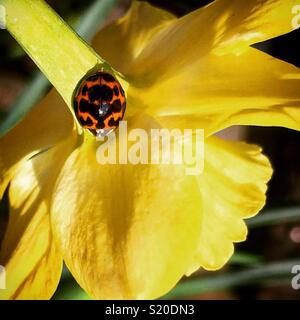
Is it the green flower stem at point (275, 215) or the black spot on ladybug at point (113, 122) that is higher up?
the green flower stem at point (275, 215)

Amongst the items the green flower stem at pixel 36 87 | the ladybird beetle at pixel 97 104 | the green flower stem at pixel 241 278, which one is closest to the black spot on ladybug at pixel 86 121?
the ladybird beetle at pixel 97 104

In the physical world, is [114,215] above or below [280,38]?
below

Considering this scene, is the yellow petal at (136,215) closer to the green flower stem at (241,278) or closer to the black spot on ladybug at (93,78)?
the black spot on ladybug at (93,78)

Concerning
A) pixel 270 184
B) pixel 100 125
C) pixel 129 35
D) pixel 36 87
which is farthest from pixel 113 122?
pixel 270 184

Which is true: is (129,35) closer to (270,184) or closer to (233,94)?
(233,94)

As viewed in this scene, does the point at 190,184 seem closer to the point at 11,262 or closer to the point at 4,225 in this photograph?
the point at 11,262
